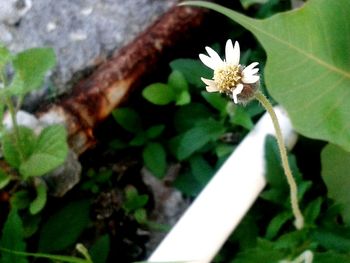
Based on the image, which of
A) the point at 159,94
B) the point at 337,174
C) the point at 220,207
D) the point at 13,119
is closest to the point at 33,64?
the point at 13,119

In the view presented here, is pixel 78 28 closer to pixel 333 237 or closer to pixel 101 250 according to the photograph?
pixel 101 250

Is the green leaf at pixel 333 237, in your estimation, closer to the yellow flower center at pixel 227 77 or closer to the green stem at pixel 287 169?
the green stem at pixel 287 169

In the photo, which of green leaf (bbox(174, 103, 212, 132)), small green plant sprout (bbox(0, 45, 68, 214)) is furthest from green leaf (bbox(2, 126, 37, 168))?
green leaf (bbox(174, 103, 212, 132))

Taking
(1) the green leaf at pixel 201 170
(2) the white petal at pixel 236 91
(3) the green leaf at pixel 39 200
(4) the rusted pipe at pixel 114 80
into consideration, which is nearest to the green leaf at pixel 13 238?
(3) the green leaf at pixel 39 200

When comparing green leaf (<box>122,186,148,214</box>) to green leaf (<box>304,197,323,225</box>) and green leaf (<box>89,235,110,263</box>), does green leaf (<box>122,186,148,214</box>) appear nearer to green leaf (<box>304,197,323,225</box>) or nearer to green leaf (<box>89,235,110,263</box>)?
green leaf (<box>89,235,110,263</box>)

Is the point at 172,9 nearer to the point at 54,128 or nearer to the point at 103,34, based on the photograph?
the point at 103,34

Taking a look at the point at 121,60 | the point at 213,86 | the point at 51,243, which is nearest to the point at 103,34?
the point at 121,60
